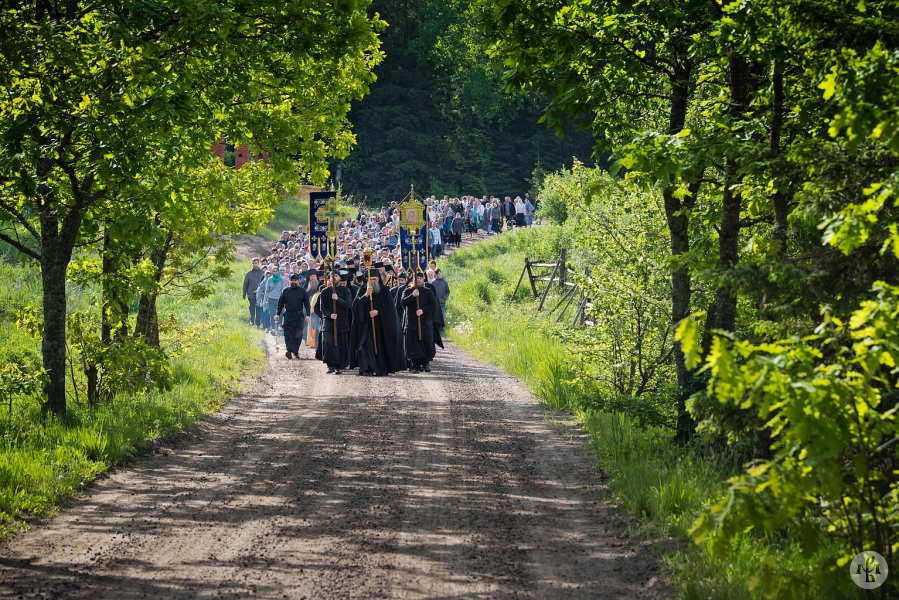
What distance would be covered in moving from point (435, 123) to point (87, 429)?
53.5 meters

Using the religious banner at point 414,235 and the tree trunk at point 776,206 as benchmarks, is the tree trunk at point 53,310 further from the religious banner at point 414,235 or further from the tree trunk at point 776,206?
the religious banner at point 414,235

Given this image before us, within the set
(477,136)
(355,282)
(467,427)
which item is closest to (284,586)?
(467,427)

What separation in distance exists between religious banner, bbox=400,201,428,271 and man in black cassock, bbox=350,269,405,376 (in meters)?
7.38

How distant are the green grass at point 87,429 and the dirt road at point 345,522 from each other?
259 mm

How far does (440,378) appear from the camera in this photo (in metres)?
18.4

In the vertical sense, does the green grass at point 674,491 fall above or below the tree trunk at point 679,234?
below

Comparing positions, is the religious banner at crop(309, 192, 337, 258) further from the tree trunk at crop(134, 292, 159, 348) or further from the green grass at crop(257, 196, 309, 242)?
the green grass at crop(257, 196, 309, 242)

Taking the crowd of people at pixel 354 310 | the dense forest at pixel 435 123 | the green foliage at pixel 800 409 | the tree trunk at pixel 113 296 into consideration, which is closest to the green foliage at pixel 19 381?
the tree trunk at pixel 113 296

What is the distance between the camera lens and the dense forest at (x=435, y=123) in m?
60.8

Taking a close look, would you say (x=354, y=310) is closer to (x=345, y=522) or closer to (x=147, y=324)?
(x=147, y=324)

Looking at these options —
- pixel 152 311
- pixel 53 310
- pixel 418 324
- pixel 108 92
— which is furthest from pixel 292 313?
pixel 108 92

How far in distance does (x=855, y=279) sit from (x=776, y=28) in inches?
64.8

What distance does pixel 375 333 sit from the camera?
19422 millimetres

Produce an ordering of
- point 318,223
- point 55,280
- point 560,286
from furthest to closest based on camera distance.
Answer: point 560,286 < point 318,223 < point 55,280
